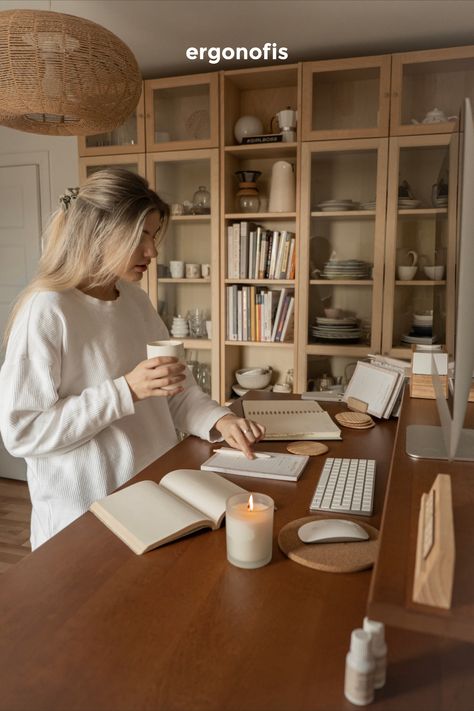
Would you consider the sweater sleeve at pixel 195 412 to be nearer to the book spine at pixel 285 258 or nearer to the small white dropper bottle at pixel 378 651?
the small white dropper bottle at pixel 378 651

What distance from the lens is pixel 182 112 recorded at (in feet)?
9.94

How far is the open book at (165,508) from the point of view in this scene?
0.98 m

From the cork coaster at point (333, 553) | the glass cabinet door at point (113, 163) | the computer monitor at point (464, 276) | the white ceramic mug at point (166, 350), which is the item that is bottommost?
the cork coaster at point (333, 553)

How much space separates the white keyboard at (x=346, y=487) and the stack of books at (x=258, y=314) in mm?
1746

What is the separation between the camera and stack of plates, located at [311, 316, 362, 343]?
293 cm

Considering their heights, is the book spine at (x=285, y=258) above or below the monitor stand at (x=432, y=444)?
above

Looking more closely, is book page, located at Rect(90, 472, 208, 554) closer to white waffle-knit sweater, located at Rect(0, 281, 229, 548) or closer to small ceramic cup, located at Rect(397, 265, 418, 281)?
white waffle-knit sweater, located at Rect(0, 281, 229, 548)

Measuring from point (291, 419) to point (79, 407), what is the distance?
25.0 inches

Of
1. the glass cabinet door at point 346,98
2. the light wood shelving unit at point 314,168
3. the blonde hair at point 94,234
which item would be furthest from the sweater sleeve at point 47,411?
the glass cabinet door at point 346,98

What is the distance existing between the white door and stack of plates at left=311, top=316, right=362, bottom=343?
1.88 m

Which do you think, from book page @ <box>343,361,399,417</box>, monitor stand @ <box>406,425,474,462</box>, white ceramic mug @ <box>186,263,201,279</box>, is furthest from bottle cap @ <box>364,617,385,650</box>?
white ceramic mug @ <box>186,263,201,279</box>

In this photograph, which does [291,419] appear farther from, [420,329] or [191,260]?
[191,260]

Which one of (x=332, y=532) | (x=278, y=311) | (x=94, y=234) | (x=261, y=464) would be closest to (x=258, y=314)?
(x=278, y=311)

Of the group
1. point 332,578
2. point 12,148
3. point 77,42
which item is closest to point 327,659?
point 332,578
